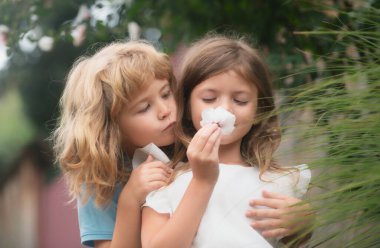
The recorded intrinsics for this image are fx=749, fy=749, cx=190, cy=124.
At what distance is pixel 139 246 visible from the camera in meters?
1.93

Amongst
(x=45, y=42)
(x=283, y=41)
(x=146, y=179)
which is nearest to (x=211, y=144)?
(x=146, y=179)

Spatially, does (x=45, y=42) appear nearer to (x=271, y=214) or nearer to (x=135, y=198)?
(x=135, y=198)

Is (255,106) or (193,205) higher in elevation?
(255,106)

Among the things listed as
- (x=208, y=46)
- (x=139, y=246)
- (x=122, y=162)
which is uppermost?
(x=208, y=46)

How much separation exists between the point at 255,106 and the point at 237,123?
3.0 inches

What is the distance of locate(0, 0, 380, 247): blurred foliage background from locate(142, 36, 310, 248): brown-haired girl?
0.12 m

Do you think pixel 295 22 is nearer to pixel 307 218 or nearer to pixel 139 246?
pixel 139 246

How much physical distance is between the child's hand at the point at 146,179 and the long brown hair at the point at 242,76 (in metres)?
0.08

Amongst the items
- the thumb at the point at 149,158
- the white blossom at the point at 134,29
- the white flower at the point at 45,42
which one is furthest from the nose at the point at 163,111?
the white flower at the point at 45,42

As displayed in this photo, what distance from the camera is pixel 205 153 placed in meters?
1.64

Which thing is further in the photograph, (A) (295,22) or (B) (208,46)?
(A) (295,22)

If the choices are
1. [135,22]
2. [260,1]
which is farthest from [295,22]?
[135,22]

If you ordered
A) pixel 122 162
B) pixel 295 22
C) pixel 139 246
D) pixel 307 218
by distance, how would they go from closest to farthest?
pixel 307 218, pixel 139 246, pixel 122 162, pixel 295 22

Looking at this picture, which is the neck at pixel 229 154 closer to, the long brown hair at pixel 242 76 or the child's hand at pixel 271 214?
the long brown hair at pixel 242 76
